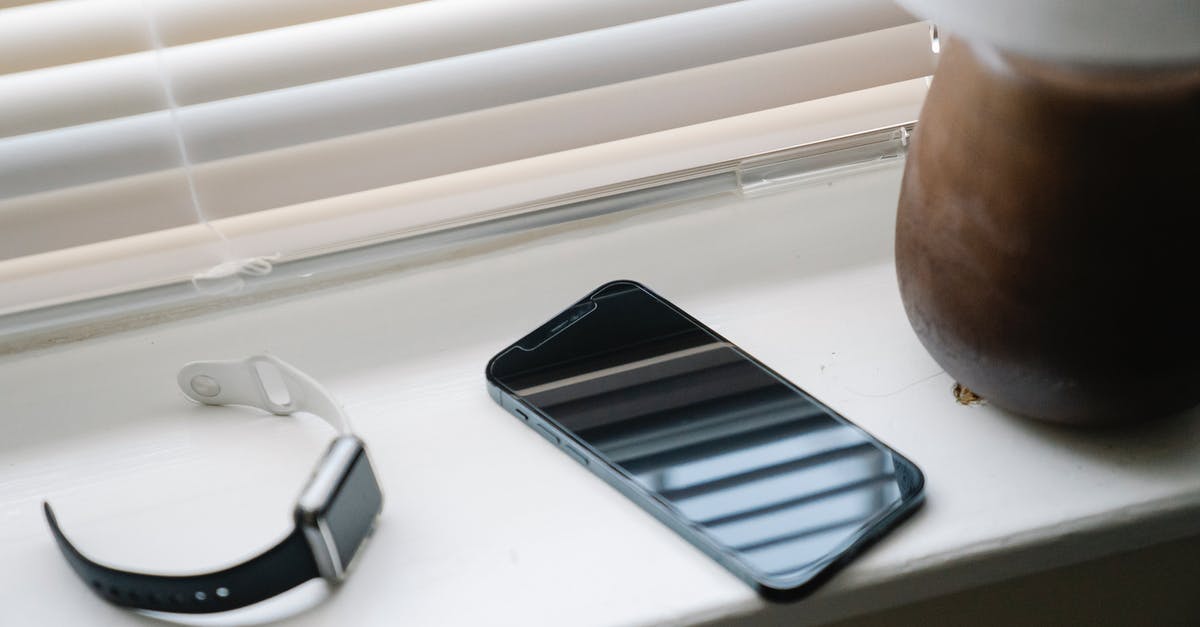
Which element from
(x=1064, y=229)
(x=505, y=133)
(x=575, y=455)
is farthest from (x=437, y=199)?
(x=1064, y=229)

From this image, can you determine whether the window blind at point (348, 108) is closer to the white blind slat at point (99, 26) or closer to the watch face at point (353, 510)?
the white blind slat at point (99, 26)

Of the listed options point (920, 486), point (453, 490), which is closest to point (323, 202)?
point (453, 490)

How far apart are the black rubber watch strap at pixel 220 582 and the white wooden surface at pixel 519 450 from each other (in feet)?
0.05

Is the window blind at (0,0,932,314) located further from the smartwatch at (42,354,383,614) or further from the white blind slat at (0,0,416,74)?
the smartwatch at (42,354,383,614)

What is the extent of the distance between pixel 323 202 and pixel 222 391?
0.34ft

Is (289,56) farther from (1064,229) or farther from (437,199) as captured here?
(1064,229)

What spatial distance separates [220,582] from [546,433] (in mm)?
137

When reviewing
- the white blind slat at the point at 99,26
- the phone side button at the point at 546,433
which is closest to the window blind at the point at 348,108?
the white blind slat at the point at 99,26

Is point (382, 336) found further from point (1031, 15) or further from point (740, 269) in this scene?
point (1031, 15)

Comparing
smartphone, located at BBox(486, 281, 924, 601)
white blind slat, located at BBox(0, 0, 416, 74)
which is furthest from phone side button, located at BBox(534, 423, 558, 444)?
white blind slat, located at BBox(0, 0, 416, 74)

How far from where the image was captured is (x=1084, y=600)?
1.49 feet

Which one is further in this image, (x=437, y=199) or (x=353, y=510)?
(x=437, y=199)

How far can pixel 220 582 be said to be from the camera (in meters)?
0.37

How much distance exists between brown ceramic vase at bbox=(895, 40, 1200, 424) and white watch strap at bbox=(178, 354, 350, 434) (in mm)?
242
